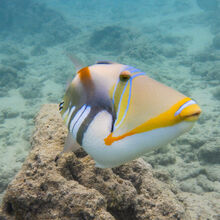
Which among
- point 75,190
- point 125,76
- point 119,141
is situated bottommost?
point 75,190

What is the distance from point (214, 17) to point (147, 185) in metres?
34.9

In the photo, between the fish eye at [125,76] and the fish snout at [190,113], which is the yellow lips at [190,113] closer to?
the fish snout at [190,113]

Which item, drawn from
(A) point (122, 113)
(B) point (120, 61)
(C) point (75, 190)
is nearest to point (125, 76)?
(A) point (122, 113)

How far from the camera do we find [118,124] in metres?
0.72

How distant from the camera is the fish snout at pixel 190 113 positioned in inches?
24.3

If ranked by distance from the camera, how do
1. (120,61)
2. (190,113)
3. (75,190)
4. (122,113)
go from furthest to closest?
(120,61)
(75,190)
(122,113)
(190,113)

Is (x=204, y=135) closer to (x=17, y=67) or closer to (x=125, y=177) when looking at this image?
(x=125, y=177)

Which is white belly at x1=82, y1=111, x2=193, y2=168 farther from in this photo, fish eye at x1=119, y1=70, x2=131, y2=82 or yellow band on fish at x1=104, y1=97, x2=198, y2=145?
fish eye at x1=119, y1=70, x2=131, y2=82

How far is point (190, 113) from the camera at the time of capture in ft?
2.02

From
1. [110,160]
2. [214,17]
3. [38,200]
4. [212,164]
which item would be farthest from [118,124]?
[214,17]

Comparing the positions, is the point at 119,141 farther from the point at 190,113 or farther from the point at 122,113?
the point at 190,113

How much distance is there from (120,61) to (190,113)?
1711 cm

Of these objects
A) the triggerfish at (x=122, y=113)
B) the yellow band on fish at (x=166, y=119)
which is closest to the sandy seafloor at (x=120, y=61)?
the triggerfish at (x=122, y=113)

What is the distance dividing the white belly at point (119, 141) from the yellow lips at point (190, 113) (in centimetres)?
2
